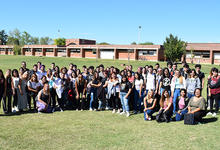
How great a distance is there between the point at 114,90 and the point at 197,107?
3056 millimetres

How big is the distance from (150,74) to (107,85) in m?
1.78

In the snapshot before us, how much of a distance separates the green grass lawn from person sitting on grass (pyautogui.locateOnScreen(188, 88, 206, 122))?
0.96ft

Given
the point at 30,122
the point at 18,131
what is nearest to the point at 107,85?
the point at 30,122

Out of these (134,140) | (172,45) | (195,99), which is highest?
(172,45)

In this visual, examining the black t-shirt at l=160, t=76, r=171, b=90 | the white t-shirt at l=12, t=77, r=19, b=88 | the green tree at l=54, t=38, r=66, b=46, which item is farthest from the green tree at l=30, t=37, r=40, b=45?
the black t-shirt at l=160, t=76, r=171, b=90

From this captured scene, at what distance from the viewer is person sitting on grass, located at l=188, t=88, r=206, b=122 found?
658cm

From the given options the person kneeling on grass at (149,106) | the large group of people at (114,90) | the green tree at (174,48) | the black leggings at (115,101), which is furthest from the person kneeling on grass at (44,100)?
the green tree at (174,48)

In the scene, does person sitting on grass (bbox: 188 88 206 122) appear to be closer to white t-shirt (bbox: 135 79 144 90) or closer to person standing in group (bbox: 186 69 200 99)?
person standing in group (bbox: 186 69 200 99)

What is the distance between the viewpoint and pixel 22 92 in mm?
8109

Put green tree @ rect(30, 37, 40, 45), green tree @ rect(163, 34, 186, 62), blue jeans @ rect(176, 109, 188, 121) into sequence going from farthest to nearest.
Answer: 1. green tree @ rect(30, 37, 40, 45)
2. green tree @ rect(163, 34, 186, 62)
3. blue jeans @ rect(176, 109, 188, 121)

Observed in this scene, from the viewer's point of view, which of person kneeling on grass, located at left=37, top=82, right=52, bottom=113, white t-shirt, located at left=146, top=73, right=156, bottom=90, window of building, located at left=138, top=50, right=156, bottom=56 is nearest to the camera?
person kneeling on grass, located at left=37, top=82, right=52, bottom=113

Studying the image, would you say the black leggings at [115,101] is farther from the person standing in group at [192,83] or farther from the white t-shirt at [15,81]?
the white t-shirt at [15,81]

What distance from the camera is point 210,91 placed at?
7535mm

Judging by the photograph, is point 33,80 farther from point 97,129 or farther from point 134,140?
point 134,140
